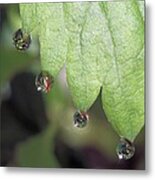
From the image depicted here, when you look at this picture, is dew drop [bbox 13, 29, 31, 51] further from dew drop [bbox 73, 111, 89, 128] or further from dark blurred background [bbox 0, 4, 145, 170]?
dew drop [bbox 73, 111, 89, 128]

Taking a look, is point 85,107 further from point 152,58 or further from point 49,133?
point 152,58

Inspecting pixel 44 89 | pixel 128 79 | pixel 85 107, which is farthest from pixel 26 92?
pixel 128 79

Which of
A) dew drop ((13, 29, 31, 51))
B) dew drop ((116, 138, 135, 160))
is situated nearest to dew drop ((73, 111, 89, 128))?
dew drop ((116, 138, 135, 160))

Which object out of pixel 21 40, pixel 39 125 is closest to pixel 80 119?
pixel 39 125

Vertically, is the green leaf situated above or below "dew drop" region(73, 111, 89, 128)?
above

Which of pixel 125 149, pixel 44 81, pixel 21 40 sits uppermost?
pixel 21 40

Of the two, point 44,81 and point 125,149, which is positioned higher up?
point 44,81

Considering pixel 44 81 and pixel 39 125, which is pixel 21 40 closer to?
pixel 44 81
